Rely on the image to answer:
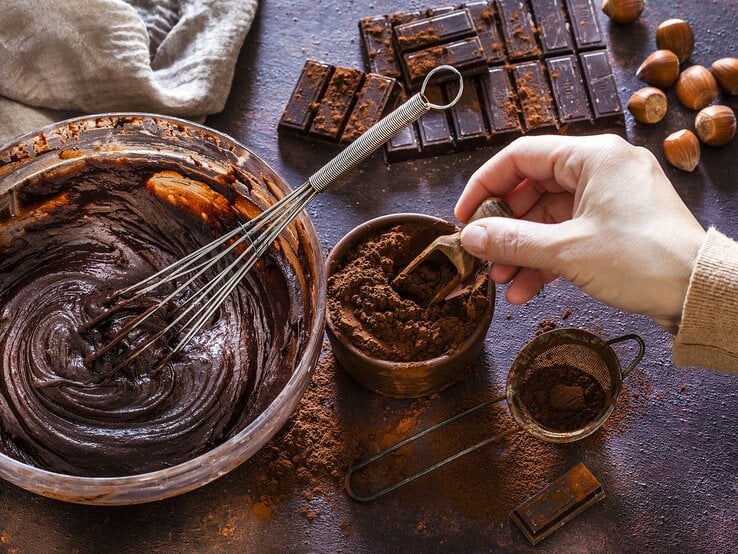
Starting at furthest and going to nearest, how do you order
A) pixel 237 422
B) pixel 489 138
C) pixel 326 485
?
1. pixel 489 138
2. pixel 326 485
3. pixel 237 422

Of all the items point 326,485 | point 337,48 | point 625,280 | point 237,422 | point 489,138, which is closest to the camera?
point 625,280

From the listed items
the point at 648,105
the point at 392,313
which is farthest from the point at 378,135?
the point at 648,105

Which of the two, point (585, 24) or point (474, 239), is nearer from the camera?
point (474, 239)

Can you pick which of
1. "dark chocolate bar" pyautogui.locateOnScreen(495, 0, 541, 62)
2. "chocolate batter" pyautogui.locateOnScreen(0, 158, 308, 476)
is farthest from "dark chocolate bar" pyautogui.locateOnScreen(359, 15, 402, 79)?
"chocolate batter" pyautogui.locateOnScreen(0, 158, 308, 476)

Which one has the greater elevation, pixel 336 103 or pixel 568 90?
pixel 336 103

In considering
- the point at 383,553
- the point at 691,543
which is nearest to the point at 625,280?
the point at 691,543

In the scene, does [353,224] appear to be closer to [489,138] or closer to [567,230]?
[489,138]

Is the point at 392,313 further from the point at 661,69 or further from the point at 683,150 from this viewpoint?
the point at 661,69

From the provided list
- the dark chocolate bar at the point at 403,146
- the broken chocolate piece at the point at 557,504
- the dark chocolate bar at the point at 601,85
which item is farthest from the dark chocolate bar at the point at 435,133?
the broken chocolate piece at the point at 557,504
